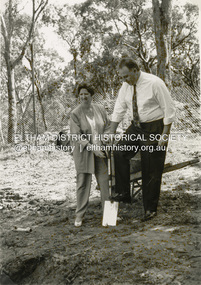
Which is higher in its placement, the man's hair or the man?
the man's hair

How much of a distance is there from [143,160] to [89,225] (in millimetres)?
992

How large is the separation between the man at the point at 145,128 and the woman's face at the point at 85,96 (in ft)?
1.15

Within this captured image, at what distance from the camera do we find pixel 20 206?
15.7 ft

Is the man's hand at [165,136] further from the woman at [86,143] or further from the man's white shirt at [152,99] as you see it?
the woman at [86,143]

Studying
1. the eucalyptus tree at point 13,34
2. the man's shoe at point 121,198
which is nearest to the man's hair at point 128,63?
the eucalyptus tree at point 13,34

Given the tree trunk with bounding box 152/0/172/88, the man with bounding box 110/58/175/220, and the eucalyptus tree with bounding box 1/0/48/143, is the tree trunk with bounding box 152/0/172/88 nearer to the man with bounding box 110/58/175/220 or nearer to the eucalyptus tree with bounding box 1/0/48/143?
the man with bounding box 110/58/175/220

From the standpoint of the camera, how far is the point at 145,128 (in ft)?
12.2

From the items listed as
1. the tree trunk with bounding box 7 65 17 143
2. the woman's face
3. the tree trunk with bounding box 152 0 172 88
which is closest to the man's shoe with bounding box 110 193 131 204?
the woman's face

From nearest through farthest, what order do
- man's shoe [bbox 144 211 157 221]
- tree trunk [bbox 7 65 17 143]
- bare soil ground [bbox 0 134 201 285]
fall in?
1. bare soil ground [bbox 0 134 201 285]
2. man's shoe [bbox 144 211 157 221]
3. tree trunk [bbox 7 65 17 143]

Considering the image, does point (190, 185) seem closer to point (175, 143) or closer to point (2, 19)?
point (175, 143)

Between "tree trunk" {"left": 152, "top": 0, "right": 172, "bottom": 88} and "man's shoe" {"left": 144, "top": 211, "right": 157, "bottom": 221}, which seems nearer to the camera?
"man's shoe" {"left": 144, "top": 211, "right": 157, "bottom": 221}

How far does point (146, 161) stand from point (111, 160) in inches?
19.7

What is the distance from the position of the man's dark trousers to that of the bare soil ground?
287 millimetres

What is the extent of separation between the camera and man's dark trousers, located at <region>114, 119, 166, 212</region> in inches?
145
